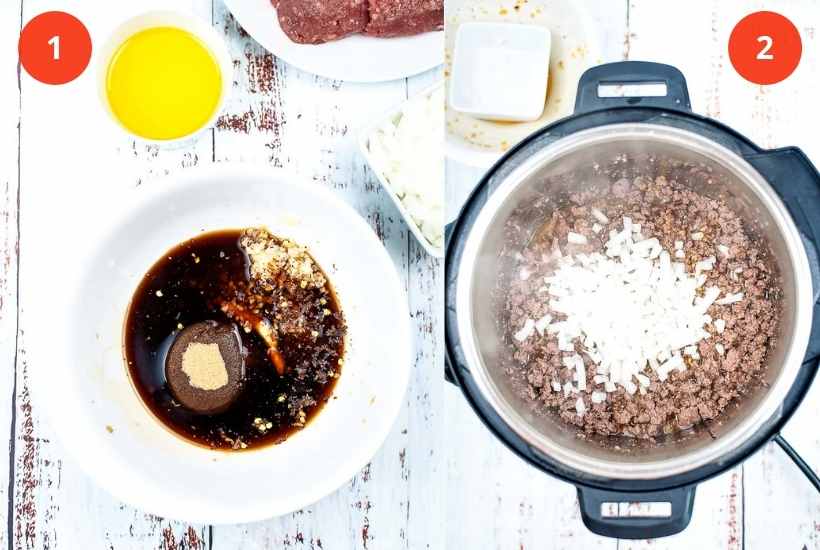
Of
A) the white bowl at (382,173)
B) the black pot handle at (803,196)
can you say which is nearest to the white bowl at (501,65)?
the white bowl at (382,173)

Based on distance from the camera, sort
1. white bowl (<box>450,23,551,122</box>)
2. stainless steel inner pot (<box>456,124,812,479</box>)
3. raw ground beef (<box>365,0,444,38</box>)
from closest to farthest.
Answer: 1. stainless steel inner pot (<box>456,124,812,479</box>)
2. white bowl (<box>450,23,551,122</box>)
3. raw ground beef (<box>365,0,444,38</box>)

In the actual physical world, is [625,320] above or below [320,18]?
below

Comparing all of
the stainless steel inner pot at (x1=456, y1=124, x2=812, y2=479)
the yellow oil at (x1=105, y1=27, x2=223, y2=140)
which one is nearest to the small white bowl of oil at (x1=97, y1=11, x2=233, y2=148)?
the yellow oil at (x1=105, y1=27, x2=223, y2=140)

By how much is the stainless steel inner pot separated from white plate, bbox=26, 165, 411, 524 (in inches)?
7.5

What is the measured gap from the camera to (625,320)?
1.78 ft

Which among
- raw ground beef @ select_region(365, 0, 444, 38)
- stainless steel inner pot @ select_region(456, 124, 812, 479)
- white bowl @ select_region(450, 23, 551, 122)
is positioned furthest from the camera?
raw ground beef @ select_region(365, 0, 444, 38)

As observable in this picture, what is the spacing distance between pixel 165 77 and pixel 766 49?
1.81 ft

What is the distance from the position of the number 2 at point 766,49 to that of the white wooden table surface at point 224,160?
309mm

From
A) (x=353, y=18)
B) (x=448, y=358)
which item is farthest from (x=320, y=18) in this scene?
(x=448, y=358)

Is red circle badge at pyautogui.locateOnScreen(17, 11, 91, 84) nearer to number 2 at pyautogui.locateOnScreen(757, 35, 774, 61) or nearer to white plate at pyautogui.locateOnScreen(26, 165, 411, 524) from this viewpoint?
white plate at pyautogui.locateOnScreen(26, 165, 411, 524)

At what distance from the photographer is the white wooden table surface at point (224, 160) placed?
2.68 feet

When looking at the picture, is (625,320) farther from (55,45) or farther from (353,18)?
(55,45)

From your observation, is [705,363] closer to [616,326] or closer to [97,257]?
[616,326]

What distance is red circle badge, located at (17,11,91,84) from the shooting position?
2.71 ft
